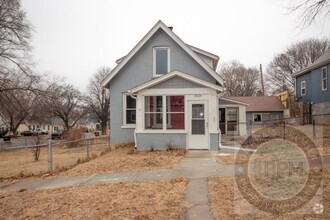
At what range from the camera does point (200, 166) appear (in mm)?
10172

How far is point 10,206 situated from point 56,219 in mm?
1909

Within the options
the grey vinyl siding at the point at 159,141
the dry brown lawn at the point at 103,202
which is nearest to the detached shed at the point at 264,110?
the grey vinyl siding at the point at 159,141

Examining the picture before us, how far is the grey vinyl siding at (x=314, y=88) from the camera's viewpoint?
23.9 meters

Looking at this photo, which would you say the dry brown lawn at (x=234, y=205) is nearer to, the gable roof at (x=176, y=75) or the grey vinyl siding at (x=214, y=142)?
the grey vinyl siding at (x=214, y=142)

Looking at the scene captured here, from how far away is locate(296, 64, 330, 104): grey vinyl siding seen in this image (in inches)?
939

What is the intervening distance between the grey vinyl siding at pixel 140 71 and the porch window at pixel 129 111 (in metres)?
0.24

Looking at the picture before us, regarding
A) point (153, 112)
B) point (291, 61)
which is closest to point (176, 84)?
point (153, 112)

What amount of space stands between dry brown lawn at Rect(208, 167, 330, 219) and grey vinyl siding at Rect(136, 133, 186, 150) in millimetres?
6696

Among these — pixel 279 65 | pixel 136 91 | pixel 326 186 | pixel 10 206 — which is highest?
pixel 279 65

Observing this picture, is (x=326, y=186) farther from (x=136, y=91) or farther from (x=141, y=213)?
(x=136, y=91)

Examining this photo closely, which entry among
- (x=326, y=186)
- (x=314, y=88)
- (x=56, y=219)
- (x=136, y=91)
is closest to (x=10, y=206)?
(x=56, y=219)

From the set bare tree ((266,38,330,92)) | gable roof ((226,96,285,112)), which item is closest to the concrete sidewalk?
gable roof ((226,96,285,112))

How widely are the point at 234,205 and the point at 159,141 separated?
873cm

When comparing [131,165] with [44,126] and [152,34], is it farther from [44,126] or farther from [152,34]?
[44,126]
